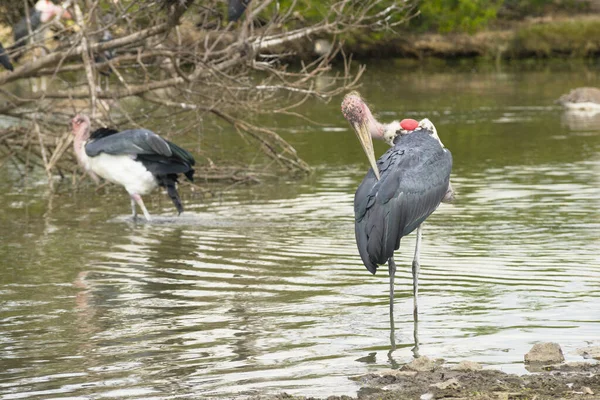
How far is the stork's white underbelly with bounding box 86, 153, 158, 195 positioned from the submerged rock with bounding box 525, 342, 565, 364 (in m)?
6.03

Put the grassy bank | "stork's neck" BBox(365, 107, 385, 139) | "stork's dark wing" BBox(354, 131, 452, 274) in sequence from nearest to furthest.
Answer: "stork's dark wing" BBox(354, 131, 452, 274)
"stork's neck" BBox(365, 107, 385, 139)
the grassy bank

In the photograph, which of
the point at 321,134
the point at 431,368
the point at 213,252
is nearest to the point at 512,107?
the point at 321,134

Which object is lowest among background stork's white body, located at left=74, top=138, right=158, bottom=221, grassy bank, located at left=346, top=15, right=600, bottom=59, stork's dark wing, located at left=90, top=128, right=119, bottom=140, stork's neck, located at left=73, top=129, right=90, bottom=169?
background stork's white body, located at left=74, top=138, right=158, bottom=221

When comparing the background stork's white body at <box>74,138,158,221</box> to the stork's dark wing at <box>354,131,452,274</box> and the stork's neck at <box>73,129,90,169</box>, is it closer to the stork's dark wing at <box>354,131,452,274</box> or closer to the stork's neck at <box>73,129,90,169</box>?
the stork's neck at <box>73,129,90,169</box>

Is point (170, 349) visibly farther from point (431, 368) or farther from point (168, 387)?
point (431, 368)

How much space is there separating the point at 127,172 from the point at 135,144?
0.36 m

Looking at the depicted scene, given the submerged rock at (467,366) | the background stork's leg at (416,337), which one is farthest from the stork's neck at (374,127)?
the submerged rock at (467,366)

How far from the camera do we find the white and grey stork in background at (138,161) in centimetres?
1090

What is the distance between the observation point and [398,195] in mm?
6625

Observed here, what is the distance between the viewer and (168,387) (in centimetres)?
561

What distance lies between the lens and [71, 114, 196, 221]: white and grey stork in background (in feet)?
35.8

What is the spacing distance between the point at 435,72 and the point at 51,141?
829 inches

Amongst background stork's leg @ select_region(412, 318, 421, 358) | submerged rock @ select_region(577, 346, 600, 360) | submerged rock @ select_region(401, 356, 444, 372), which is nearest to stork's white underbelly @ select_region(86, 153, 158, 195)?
background stork's leg @ select_region(412, 318, 421, 358)

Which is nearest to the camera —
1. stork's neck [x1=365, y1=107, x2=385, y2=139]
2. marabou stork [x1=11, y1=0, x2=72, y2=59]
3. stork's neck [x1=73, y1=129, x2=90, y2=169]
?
stork's neck [x1=365, y1=107, x2=385, y2=139]
